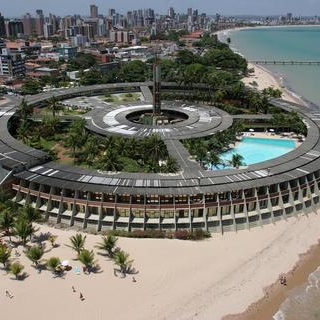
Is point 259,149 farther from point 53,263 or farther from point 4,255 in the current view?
point 4,255

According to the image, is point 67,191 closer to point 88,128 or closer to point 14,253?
point 14,253

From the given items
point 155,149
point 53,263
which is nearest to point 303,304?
point 53,263

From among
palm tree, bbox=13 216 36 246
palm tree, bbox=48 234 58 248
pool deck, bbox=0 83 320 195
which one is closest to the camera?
palm tree, bbox=13 216 36 246

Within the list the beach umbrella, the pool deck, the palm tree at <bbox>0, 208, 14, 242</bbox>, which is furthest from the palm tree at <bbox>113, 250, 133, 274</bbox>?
the palm tree at <bbox>0, 208, 14, 242</bbox>

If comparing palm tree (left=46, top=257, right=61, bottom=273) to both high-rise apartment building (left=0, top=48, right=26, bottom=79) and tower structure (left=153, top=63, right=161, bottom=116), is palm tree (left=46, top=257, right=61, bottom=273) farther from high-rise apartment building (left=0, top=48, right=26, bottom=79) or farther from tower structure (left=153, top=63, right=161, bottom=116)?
high-rise apartment building (left=0, top=48, right=26, bottom=79)

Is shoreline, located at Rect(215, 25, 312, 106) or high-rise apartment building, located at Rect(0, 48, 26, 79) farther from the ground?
high-rise apartment building, located at Rect(0, 48, 26, 79)

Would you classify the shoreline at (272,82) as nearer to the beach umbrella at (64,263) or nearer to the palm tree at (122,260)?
the palm tree at (122,260)

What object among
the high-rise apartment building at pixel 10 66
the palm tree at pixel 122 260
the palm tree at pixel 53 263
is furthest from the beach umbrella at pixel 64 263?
the high-rise apartment building at pixel 10 66
